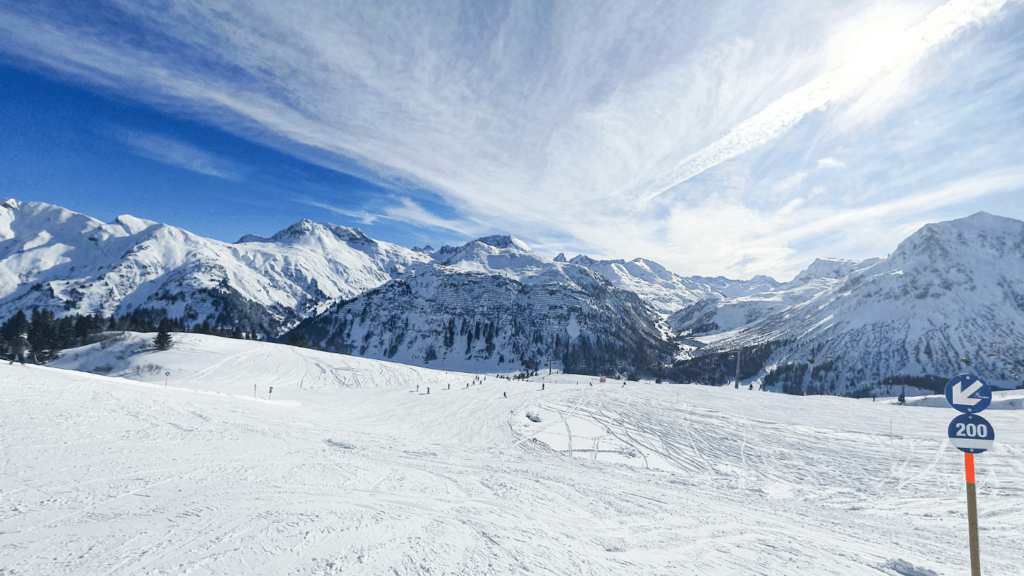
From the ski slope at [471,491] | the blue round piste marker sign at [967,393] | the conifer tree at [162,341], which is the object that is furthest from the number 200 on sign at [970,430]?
the conifer tree at [162,341]

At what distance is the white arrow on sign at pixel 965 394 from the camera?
6.48m

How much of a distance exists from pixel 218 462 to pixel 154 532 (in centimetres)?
575

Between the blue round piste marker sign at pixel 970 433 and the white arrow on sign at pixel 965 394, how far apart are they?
0.25 metres

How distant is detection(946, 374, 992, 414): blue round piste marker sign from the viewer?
21.1 feet

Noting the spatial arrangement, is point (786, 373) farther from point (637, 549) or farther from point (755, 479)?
point (637, 549)

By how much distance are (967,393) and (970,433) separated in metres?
0.68

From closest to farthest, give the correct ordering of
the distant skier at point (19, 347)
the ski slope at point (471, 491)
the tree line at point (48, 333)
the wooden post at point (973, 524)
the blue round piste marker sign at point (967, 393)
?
the wooden post at point (973, 524), the blue round piste marker sign at point (967, 393), the ski slope at point (471, 491), the distant skier at point (19, 347), the tree line at point (48, 333)

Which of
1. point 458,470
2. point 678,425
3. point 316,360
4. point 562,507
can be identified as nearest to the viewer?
point 562,507

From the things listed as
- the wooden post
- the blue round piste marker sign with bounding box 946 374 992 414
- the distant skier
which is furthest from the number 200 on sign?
the distant skier

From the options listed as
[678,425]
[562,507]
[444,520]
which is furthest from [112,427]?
[678,425]

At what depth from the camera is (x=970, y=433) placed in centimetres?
660

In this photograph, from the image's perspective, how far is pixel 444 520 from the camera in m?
9.47

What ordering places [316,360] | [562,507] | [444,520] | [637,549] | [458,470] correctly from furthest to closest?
[316,360], [458,470], [562,507], [444,520], [637,549]

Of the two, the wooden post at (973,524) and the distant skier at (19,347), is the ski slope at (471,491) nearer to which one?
the wooden post at (973,524)
